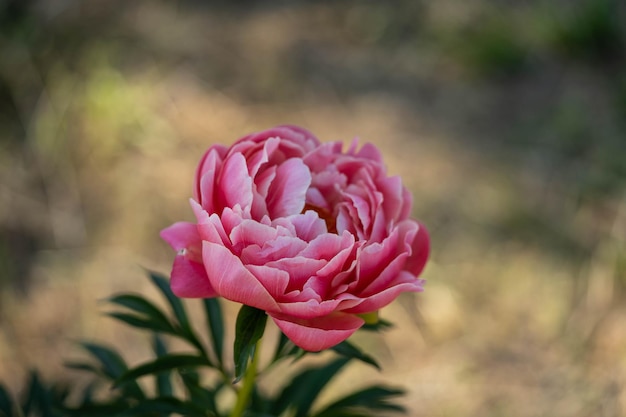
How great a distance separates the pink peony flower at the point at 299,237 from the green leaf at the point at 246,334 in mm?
34

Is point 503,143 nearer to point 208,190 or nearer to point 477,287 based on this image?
point 477,287

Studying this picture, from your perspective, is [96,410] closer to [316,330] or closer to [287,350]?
[287,350]

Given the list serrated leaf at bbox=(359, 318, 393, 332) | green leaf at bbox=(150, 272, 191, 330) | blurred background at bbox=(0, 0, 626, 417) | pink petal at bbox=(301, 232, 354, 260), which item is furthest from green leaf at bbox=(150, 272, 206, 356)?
blurred background at bbox=(0, 0, 626, 417)

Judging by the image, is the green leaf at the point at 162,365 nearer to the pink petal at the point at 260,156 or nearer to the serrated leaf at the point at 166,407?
the serrated leaf at the point at 166,407

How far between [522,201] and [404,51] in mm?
862

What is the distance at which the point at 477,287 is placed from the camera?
2.14 meters

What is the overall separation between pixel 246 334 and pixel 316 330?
75 millimetres

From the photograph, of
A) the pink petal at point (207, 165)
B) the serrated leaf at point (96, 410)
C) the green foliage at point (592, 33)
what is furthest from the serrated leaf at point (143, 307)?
the green foliage at point (592, 33)

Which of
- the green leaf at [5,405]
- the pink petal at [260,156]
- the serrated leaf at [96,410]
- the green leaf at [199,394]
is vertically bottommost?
the green leaf at [5,405]

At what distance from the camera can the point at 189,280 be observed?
0.68 m

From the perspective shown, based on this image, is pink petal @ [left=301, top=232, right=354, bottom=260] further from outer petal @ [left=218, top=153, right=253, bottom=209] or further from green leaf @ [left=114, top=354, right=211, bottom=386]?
green leaf @ [left=114, top=354, right=211, bottom=386]

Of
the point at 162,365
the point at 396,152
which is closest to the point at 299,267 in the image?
the point at 162,365

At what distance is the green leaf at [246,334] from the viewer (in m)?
0.66

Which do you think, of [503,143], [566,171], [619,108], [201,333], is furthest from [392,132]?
[201,333]
